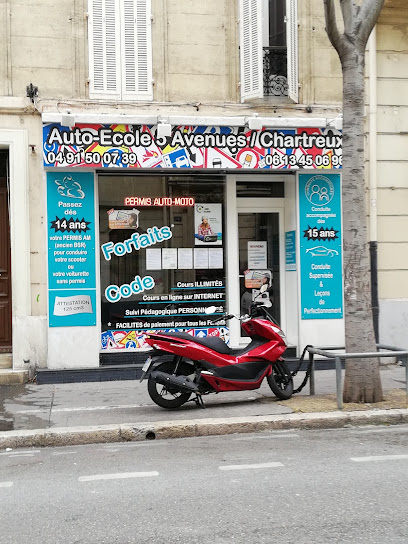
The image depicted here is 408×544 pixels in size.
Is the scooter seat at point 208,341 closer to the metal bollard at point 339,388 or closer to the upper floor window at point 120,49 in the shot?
the metal bollard at point 339,388

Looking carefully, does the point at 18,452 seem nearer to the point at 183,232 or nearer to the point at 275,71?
the point at 183,232

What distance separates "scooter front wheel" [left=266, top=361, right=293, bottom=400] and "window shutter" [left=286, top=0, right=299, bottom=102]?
4756 millimetres

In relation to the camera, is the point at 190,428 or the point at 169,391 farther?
the point at 169,391

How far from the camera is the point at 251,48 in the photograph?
11.0 metres

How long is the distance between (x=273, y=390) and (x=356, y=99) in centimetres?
377

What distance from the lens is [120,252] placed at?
11102 mm

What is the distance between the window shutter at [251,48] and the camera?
1088 cm

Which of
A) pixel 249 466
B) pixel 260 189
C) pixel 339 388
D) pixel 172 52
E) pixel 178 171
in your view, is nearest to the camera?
pixel 249 466

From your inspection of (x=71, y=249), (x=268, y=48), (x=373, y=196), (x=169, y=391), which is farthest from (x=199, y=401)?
(x=268, y=48)

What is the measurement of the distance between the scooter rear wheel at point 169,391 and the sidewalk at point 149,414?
0.43 feet

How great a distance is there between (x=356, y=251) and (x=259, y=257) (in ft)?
11.5

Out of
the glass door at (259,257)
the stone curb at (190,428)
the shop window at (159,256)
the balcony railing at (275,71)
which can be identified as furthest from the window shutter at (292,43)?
the stone curb at (190,428)

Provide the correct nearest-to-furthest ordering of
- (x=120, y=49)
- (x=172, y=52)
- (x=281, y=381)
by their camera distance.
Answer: (x=281, y=381), (x=120, y=49), (x=172, y=52)

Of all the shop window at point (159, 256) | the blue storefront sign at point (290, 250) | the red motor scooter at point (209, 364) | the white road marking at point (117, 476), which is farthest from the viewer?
the blue storefront sign at point (290, 250)
